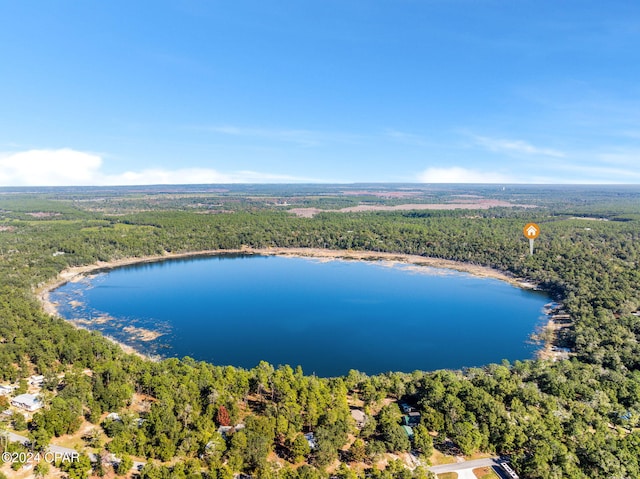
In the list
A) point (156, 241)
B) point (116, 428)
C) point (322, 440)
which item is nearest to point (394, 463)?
point (322, 440)

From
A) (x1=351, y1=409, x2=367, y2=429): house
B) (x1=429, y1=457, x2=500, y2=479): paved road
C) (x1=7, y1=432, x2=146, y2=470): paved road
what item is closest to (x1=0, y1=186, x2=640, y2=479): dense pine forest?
(x1=7, y1=432, x2=146, y2=470): paved road

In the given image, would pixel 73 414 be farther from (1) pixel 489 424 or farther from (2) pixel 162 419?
(1) pixel 489 424

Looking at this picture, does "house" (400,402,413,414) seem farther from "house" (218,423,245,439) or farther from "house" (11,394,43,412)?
"house" (11,394,43,412)

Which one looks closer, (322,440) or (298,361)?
(322,440)

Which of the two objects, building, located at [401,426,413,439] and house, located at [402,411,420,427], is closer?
building, located at [401,426,413,439]

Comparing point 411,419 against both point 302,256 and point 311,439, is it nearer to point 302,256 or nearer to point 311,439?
point 311,439
